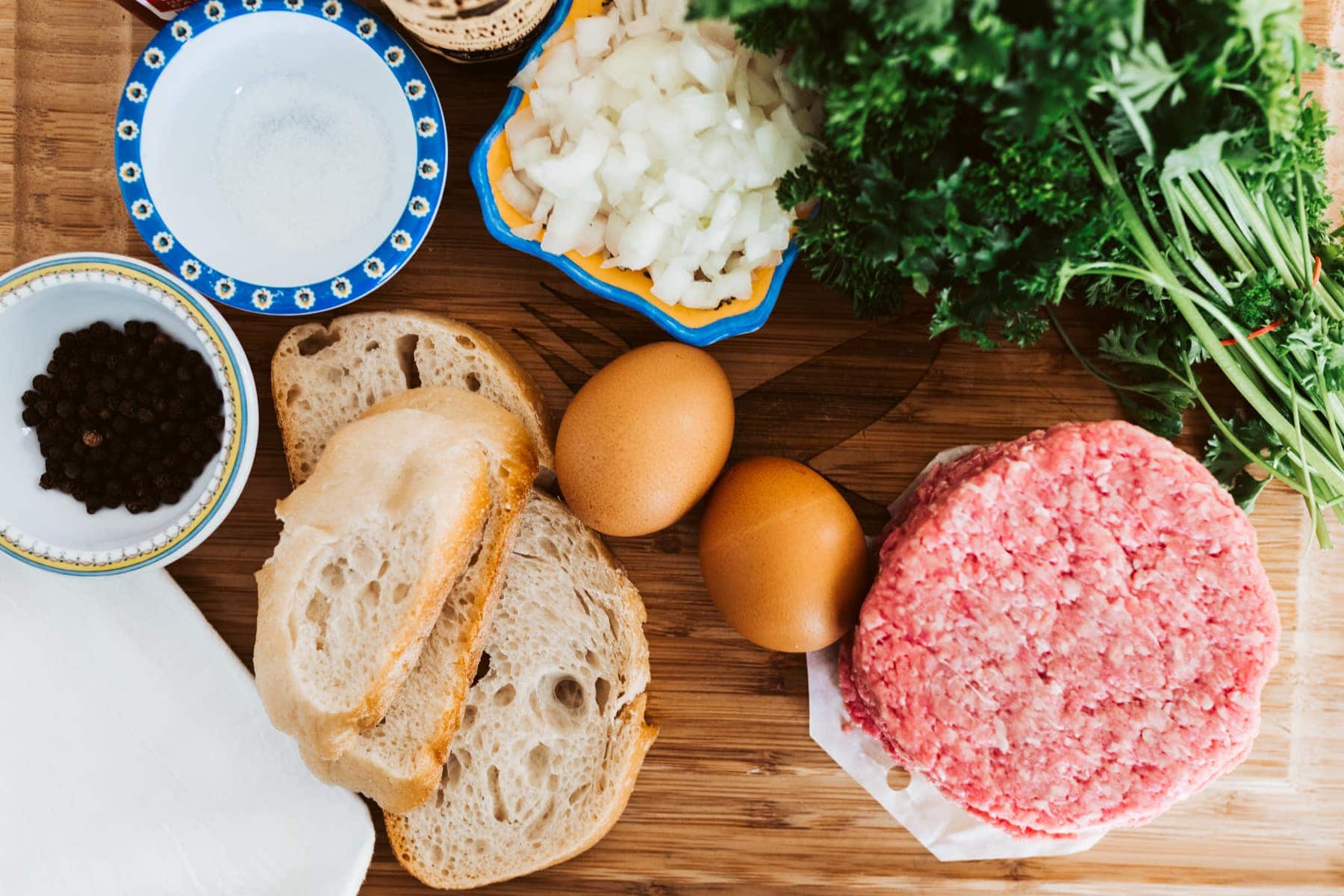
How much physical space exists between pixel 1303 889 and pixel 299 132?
2316mm

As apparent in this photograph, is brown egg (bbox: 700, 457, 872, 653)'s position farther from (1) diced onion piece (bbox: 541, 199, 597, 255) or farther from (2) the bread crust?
(1) diced onion piece (bbox: 541, 199, 597, 255)

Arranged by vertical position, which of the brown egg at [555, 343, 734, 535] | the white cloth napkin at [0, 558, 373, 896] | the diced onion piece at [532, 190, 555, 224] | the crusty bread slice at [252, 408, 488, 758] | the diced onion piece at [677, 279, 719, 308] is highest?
the diced onion piece at [532, 190, 555, 224]

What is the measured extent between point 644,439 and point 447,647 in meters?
0.51

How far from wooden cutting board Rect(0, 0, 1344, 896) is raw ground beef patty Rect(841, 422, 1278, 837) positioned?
1.12 ft

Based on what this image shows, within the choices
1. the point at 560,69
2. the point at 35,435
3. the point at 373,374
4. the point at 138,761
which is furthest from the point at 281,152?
the point at 138,761

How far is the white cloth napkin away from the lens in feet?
5.73

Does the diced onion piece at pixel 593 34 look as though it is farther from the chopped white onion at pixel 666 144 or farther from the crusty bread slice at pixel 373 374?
the crusty bread slice at pixel 373 374

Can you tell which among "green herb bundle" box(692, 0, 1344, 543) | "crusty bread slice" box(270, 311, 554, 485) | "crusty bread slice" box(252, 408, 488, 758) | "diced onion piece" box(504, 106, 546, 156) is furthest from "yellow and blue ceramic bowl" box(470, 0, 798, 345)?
"crusty bread slice" box(252, 408, 488, 758)

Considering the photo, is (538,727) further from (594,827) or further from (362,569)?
(362,569)

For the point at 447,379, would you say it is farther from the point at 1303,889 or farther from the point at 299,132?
the point at 1303,889

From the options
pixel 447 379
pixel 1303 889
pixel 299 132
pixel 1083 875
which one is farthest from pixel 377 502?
pixel 1303 889

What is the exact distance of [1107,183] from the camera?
1.24 metres

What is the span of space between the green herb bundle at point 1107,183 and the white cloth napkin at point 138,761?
1.36m

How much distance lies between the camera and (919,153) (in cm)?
126
